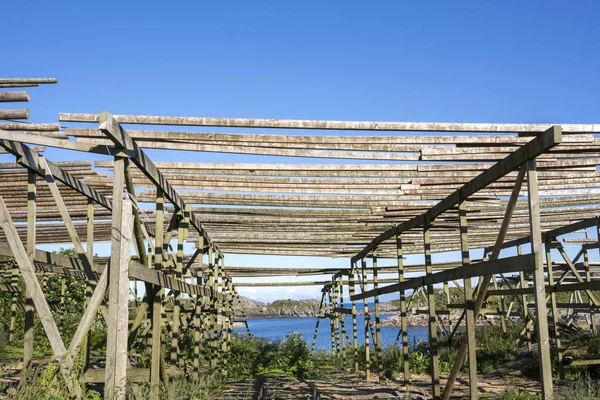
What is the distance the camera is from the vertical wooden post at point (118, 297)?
24.5 feet

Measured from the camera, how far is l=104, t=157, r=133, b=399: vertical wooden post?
24.5 ft

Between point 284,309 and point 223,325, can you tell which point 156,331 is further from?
point 284,309

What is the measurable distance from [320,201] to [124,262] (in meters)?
4.78

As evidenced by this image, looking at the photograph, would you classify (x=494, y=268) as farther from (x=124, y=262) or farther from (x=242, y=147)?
(x=124, y=262)

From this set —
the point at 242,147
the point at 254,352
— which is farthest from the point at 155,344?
the point at 254,352

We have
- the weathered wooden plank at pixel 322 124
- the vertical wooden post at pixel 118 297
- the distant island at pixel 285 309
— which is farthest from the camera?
the distant island at pixel 285 309

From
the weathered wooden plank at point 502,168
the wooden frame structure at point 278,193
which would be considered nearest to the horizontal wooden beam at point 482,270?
the wooden frame structure at point 278,193

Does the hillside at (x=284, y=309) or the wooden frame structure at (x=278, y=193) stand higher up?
the wooden frame structure at (x=278, y=193)

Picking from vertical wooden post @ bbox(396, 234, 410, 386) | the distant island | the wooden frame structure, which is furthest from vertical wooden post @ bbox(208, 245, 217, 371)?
the distant island

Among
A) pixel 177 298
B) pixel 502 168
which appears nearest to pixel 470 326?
pixel 502 168

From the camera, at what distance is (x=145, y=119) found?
767 centimetres

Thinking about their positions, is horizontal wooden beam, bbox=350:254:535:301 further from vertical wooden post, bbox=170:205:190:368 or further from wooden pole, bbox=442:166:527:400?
vertical wooden post, bbox=170:205:190:368

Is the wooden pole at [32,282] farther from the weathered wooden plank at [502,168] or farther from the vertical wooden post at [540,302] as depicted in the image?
the weathered wooden plank at [502,168]

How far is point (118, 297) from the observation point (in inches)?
300
